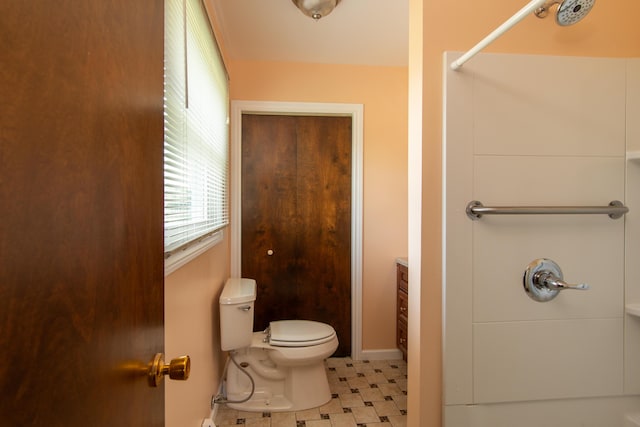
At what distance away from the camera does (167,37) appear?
1095mm

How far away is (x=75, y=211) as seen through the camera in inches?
16.0

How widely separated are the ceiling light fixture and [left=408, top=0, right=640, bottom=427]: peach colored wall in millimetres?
696

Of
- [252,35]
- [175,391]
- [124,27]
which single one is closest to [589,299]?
[175,391]

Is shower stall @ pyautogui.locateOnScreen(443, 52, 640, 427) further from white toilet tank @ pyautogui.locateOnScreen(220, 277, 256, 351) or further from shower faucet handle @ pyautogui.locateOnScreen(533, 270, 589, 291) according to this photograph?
white toilet tank @ pyautogui.locateOnScreen(220, 277, 256, 351)

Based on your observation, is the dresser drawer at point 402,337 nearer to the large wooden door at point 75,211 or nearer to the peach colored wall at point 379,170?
the peach colored wall at point 379,170

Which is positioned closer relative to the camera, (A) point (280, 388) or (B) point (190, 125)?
(B) point (190, 125)

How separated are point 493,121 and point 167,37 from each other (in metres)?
1.15

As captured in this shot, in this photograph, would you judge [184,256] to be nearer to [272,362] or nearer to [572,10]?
[272,362]

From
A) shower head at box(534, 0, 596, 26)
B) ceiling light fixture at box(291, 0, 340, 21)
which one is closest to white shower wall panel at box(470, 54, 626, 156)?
shower head at box(534, 0, 596, 26)

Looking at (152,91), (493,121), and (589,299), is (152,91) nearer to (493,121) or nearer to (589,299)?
(493,121)

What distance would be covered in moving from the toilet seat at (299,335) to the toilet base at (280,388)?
0.19 metres

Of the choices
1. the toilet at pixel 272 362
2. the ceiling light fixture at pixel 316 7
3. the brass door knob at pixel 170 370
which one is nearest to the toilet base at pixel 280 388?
the toilet at pixel 272 362

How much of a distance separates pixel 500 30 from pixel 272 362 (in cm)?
212

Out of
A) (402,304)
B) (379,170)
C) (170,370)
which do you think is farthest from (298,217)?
(170,370)
